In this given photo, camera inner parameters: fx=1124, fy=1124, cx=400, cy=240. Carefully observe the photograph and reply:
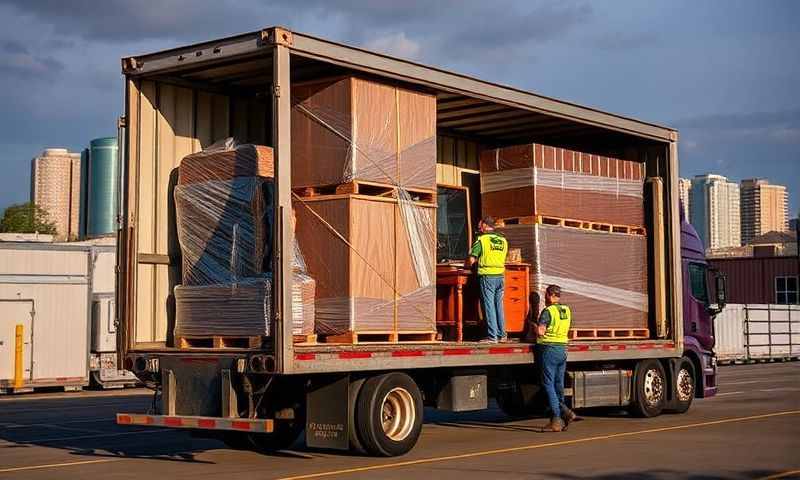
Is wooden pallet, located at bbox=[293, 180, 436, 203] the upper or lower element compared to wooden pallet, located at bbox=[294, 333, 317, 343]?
upper

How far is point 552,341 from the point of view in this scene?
526 inches

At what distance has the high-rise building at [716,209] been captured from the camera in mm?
Answer: 164750

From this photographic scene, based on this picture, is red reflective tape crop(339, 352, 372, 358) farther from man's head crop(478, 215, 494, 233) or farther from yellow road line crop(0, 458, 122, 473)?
man's head crop(478, 215, 494, 233)

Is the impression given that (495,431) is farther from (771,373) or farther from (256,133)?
(771,373)

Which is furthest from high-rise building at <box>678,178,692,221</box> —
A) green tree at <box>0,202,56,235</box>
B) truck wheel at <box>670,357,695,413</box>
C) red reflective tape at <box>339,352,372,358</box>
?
green tree at <box>0,202,56,235</box>

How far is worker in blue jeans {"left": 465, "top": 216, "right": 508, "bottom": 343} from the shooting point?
42.4 ft

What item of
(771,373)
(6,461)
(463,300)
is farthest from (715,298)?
(771,373)

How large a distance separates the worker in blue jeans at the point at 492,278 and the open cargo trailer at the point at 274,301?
0.26 m

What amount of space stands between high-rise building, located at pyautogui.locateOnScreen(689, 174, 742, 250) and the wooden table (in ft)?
509

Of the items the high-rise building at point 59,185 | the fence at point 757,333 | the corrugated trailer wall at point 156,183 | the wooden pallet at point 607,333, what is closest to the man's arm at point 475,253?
the wooden pallet at point 607,333

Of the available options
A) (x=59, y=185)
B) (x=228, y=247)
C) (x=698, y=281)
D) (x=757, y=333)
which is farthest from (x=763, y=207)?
(x=228, y=247)

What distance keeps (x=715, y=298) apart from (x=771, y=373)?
15.1m

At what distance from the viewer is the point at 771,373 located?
1251 inches

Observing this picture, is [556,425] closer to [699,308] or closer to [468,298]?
[468,298]
